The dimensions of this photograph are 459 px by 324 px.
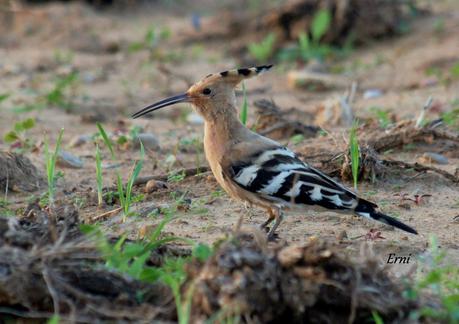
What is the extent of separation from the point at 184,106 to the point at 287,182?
10.4ft

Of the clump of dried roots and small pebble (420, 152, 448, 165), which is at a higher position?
the clump of dried roots

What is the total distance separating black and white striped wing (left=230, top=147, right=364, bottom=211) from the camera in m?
4.24

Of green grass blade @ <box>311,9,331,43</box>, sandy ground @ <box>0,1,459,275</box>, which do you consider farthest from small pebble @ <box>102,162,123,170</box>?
green grass blade @ <box>311,9,331,43</box>

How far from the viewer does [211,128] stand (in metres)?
4.68

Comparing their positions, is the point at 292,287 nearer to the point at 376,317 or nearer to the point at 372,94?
the point at 376,317

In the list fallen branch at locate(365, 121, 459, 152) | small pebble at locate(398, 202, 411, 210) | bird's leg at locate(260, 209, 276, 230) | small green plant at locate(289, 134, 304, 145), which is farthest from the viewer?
small green plant at locate(289, 134, 304, 145)

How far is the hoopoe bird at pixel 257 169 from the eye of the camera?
4.24 meters

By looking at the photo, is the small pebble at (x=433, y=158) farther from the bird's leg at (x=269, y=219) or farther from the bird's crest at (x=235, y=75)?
the bird's leg at (x=269, y=219)

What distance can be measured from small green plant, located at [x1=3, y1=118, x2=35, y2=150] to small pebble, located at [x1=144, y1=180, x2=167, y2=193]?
4.02 feet

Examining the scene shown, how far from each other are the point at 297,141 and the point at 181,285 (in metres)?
2.85

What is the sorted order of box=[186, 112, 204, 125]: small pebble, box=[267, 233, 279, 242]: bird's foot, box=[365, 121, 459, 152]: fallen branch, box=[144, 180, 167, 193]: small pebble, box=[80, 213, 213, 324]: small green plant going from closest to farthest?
1. box=[80, 213, 213, 324]: small green plant
2. box=[267, 233, 279, 242]: bird's foot
3. box=[144, 180, 167, 193]: small pebble
4. box=[365, 121, 459, 152]: fallen branch
5. box=[186, 112, 204, 125]: small pebble

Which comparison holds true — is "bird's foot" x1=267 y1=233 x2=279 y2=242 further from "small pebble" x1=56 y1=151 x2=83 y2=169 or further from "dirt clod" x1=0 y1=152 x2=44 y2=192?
"small pebble" x1=56 y1=151 x2=83 y2=169

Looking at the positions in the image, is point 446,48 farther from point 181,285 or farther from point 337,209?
point 181,285

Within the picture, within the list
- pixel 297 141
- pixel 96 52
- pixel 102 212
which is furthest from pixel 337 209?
pixel 96 52
